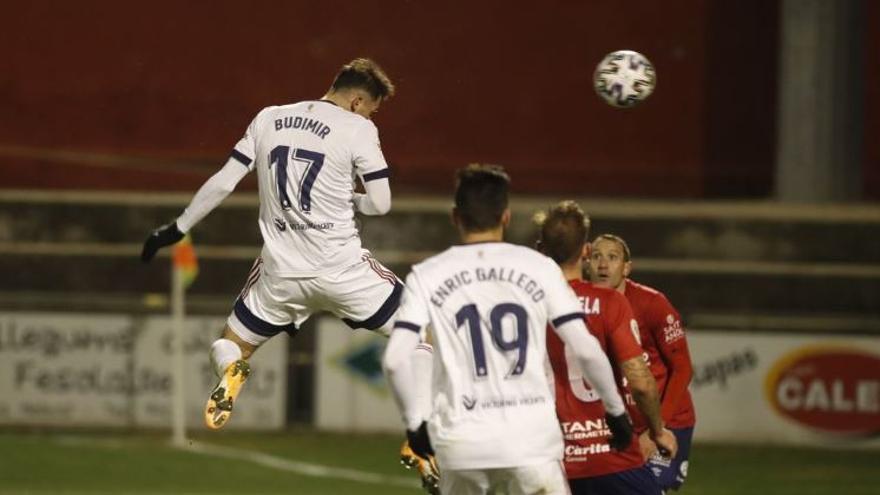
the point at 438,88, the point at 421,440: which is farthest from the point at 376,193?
the point at 438,88

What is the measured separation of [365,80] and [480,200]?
198 cm

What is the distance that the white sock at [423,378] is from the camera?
6.91m

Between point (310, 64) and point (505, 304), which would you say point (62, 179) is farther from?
point (505, 304)

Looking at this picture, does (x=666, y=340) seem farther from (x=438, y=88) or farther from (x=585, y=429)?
(x=438, y=88)

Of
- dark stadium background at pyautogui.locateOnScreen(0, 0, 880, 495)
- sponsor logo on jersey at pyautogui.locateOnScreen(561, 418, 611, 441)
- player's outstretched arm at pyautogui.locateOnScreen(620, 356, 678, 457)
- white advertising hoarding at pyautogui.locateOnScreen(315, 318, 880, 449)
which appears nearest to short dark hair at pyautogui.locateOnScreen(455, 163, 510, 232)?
player's outstretched arm at pyautogui.locateOnScreen(620, 356, 678, 457)

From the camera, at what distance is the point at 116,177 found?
2211cm

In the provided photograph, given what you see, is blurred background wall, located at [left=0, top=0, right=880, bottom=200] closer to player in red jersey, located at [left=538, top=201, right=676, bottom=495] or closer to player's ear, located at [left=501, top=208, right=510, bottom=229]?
player in red jersey, located at [left=538, top=201, right=676, bottom=495]

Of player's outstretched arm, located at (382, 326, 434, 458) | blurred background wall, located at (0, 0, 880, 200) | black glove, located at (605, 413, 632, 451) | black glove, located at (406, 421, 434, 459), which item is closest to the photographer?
player's outstretched arm, located at (382, 326, 434, 458)

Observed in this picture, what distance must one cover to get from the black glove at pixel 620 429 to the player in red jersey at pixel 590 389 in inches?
4.9

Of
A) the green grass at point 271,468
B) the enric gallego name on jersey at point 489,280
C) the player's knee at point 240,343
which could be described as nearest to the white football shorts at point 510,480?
the enric gallego name on jersey at point 489,280

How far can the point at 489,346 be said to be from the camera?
6.62m

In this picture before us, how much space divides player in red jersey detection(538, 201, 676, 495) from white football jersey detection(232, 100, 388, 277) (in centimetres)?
138

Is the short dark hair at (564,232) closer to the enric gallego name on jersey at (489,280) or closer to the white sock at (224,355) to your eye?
the enric gallego name on jersey at (489,280)

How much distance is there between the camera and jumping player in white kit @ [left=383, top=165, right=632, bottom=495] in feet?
21.7
